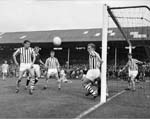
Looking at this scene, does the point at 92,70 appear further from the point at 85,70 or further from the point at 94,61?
the point at 85,70

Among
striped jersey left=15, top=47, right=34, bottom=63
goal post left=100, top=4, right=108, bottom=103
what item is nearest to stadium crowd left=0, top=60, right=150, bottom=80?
striped jersey left=15, top=47, right=34, bottom=63

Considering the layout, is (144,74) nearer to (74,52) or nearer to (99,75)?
(74,52)

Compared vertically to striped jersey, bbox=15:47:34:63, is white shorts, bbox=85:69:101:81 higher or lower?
lower

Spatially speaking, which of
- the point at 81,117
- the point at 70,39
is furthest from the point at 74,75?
the point at 81,117

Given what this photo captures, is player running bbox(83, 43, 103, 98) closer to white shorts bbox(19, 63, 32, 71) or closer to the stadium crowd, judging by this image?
white shorts bbox(19, 63, 32, 71)

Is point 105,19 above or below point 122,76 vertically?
above

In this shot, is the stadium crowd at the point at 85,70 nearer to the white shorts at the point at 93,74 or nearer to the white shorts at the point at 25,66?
the white shorts at the point at 25,66

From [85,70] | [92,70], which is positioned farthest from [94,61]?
[85,70]

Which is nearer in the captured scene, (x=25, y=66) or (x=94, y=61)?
(x=94, y=61)

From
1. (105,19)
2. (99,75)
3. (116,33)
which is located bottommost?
(99,75)

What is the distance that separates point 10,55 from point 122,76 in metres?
15.7

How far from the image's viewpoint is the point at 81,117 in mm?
6449

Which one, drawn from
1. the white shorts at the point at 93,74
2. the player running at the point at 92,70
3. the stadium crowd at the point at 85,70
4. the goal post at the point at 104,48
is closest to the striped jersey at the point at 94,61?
the player running at the point at 92,70

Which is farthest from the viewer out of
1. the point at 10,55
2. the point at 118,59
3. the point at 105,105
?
the point at 10,55
